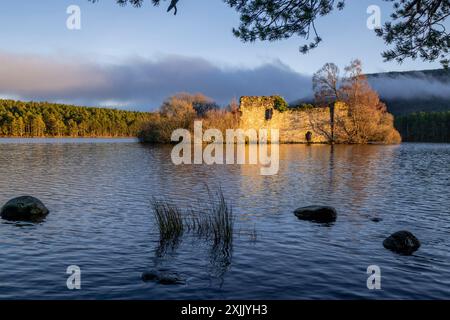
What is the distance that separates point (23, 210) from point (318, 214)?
9342 mm

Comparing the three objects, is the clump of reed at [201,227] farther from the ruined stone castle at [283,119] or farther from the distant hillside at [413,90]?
the distant hillside at [413,90]

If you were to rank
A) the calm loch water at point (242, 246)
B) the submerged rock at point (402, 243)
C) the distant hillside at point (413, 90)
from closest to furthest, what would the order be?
the calm loch water at point (242, 246), the submerged rock at point (402, 243), the distant hillside at point (413, 90)

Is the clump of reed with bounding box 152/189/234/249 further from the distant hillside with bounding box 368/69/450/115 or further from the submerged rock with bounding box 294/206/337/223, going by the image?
the distant hillside with bounding box 368/69/450/115

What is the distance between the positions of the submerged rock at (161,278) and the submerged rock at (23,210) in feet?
22.9

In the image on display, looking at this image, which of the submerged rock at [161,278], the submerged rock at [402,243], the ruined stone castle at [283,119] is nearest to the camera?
the submerged rock at [161,278]

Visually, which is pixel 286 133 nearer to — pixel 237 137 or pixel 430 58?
pixel 237 137

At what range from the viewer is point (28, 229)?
12.9 m

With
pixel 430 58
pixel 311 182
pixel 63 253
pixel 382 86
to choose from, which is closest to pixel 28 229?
pixel 63 253

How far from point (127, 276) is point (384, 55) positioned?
7.19m

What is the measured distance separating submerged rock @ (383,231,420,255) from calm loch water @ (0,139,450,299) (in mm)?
262

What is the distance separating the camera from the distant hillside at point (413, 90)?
559 feet

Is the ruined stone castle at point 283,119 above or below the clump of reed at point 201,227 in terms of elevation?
above

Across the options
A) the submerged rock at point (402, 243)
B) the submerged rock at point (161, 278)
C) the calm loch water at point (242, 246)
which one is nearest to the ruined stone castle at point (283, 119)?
the calm loch water at point (242, 246)

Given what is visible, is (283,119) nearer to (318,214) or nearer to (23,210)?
(318,214)
